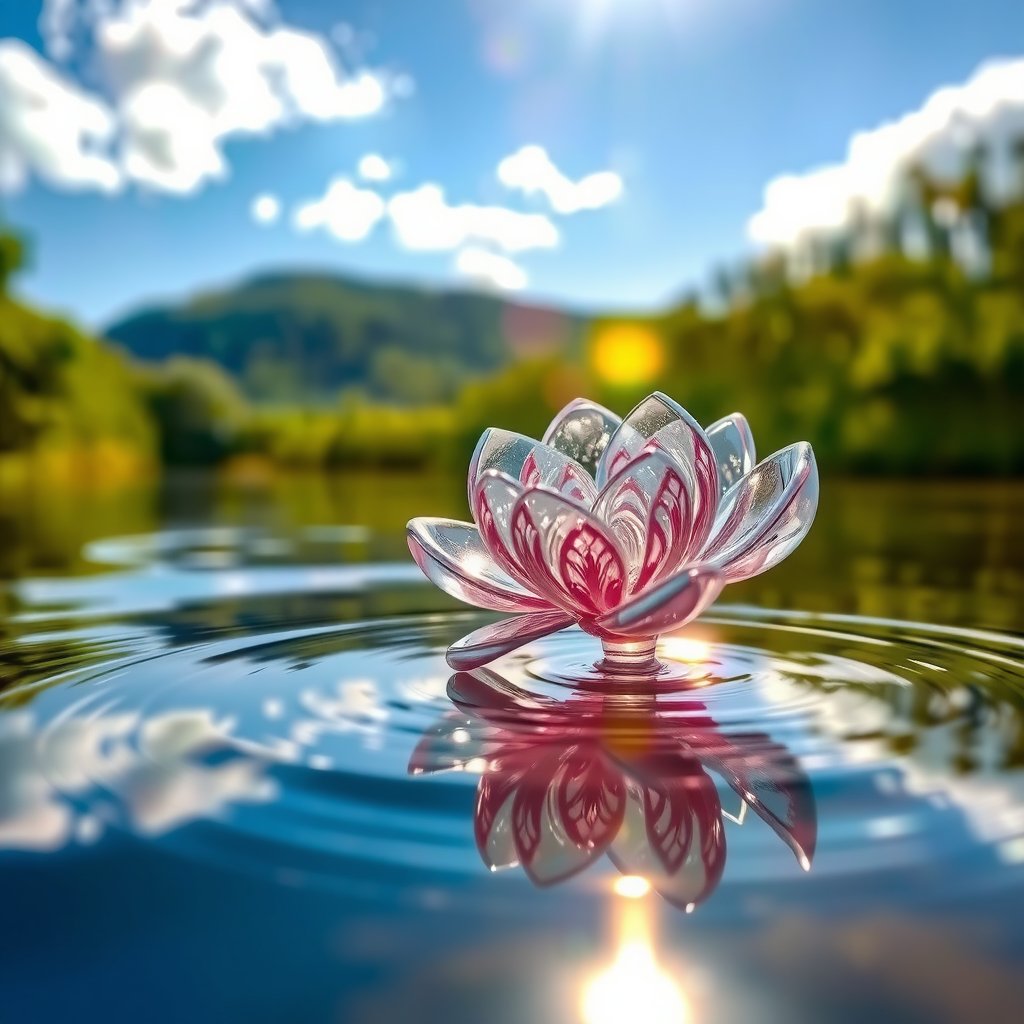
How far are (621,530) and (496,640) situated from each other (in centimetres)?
36

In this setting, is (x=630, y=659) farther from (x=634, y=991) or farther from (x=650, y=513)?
(x=634, y=991)

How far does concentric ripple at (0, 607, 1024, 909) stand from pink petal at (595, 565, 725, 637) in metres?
0.17

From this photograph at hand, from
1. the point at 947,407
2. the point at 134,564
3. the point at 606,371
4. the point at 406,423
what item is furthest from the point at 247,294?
the point at 134,564

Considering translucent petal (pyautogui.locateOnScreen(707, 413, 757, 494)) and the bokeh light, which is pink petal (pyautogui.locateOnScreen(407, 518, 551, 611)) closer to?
translucent petal (pyautogui.locateOnScreen(707, 413, 757, 494))

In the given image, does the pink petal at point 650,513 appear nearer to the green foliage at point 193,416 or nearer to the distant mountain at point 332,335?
the green foliage at point 193,416

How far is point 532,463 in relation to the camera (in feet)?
8.59

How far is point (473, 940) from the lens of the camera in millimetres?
1263

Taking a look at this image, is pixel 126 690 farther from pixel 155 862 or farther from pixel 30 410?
pixel 30 410

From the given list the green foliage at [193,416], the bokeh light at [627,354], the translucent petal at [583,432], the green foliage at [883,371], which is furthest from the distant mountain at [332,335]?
the translucent petal at [583,432]

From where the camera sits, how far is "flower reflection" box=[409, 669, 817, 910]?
152 cm

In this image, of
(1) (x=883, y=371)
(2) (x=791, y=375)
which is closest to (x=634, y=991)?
(1) (x=883, y=371)

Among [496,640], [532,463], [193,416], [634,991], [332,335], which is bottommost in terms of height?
[634,991]

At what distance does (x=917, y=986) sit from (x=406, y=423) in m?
48.5

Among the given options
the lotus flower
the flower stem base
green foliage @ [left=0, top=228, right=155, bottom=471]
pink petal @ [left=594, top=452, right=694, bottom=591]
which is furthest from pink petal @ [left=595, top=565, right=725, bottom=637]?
green foliage @ [left=0, top=228, right=155, bottom=471]
